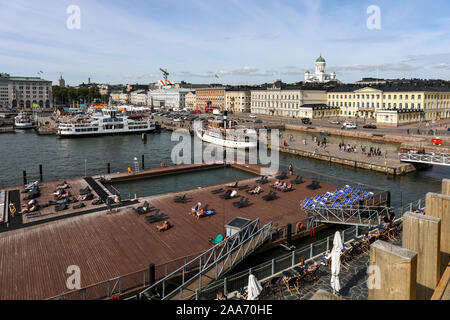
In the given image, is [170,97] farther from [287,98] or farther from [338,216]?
[338,216]

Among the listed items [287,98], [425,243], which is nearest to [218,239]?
[425,243]

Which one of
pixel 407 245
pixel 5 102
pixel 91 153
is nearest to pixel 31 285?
pixel 407 245

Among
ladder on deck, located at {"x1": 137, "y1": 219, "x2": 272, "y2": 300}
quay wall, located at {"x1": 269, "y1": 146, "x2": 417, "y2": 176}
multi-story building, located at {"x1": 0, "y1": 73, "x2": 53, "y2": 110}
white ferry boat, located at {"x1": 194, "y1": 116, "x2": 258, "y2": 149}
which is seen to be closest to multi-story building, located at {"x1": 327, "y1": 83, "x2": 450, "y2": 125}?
white ferry boat, located at {"x1": 194, "y1": 116, "x2": 258, "y2": 149}

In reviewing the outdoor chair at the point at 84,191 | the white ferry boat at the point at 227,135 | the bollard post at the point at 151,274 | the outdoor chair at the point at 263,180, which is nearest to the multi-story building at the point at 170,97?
the white ferry boat at the point at 227,135

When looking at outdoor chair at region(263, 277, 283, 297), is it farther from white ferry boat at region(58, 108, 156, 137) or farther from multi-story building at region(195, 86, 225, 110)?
multi-story building at region(195, 86, 225, 110)

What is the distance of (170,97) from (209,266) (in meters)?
166

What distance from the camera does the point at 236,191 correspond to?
25.2 m

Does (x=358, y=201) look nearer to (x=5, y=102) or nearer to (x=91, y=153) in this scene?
(x=91, y=153)

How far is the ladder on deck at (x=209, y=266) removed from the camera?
12070 mm

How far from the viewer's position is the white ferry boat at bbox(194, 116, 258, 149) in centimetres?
5444

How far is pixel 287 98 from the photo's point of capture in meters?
101

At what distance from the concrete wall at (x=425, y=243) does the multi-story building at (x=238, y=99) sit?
4621 inches

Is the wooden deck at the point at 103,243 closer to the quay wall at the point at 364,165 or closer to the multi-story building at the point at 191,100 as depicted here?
the quay wall at the point at 364,165

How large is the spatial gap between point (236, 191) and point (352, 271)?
45.4 feet
